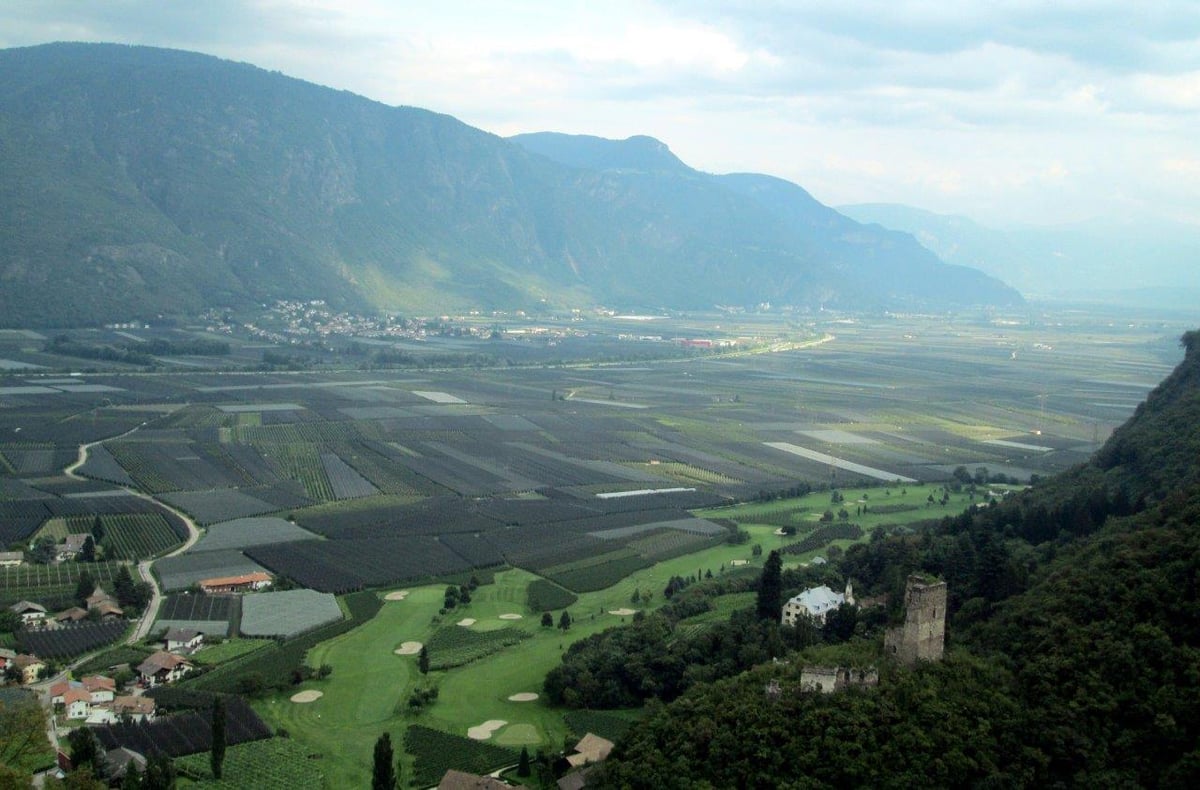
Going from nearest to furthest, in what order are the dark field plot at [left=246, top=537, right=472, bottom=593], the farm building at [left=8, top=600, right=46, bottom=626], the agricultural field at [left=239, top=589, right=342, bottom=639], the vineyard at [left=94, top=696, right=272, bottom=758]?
the vineyard at [left=94, top=696, right=272, bottom=758] → the farm building at [left=8, top=600, right=46, bottom=626] → the agricultural field at [left=239, top=589, right=342, bottom=639] → the dark field plot at [left=246, top=537, right=472, bottom=593]

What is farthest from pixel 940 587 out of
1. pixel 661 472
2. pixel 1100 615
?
pixel 661 472

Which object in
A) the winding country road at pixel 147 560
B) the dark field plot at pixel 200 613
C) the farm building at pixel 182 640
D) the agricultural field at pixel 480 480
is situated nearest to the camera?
the farm building at pixel 182 640

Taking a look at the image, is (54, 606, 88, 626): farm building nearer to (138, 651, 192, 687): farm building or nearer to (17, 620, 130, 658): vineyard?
(17, 620, 130, 658): vineyard

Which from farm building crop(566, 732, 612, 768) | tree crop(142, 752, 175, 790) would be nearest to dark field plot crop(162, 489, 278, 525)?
tree crop(142, 752, 175, 790)

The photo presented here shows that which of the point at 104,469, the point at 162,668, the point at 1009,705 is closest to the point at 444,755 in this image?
the point at 162,668

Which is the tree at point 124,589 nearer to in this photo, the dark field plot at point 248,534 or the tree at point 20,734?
the dark field plot at point 248,534

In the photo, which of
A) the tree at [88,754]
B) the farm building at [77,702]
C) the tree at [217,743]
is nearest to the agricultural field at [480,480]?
the tree at [217,743]

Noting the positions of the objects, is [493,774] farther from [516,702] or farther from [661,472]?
[661,472]
